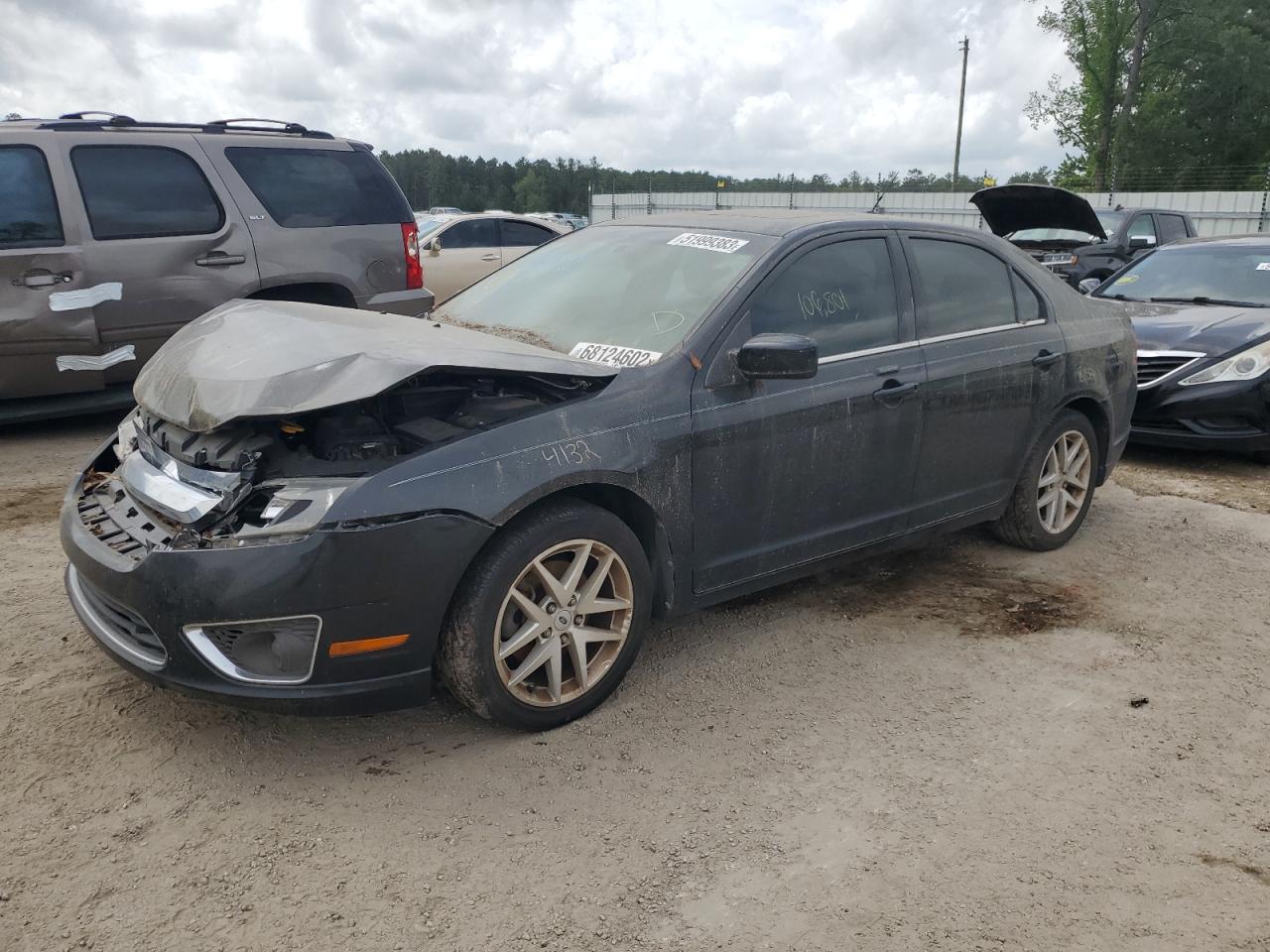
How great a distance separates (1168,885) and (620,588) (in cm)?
174

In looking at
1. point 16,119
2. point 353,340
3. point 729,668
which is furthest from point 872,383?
point 16,119

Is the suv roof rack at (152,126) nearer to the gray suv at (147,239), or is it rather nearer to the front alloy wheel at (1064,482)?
the gray suv at (147,239)

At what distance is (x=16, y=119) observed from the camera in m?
6.59

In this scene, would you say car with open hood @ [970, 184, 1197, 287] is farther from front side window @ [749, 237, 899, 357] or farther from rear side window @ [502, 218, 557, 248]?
front side window @ [749, 237, 899, 357]

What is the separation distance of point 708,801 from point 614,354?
5.11 ft

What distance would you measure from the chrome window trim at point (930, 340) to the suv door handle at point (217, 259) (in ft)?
14.8

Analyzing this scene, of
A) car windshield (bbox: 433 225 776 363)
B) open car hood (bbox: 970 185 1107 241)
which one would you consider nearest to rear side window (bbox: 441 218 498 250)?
open car hood (bbox: 970 185 1107 241)

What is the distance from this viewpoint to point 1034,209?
944cm

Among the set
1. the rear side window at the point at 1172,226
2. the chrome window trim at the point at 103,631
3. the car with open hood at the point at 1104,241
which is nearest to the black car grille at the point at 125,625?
the chrome window trim at the point at 103,631

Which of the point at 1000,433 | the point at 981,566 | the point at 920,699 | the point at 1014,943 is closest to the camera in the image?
the point at 1014,943

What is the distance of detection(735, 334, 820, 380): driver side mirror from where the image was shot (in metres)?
3.40

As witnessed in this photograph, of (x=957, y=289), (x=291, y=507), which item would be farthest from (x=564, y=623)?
(x=957, y=289)

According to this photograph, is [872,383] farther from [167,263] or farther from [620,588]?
[167,263]

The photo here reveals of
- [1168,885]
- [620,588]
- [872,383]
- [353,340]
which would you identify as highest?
[353,340]
